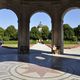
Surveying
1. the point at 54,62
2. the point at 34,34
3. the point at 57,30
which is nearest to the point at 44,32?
the point at 34,34

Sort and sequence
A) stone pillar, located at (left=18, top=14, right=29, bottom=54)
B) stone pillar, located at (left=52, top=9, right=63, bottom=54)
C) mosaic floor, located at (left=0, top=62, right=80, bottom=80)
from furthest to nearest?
stone pillar, located at (left=18, top=14, right=29, bottom=54) < stone pillar, located at (left=52, top=9, right=63, bottom=54) < mosaic floor, located at (left=0, top=62, right=80, bottom=80)

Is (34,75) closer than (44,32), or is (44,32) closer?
(34,75)

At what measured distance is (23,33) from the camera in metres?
25.5

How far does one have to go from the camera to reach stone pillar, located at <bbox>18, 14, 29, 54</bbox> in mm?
25531

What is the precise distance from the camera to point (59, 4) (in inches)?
987

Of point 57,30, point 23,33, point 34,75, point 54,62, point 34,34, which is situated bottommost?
point 34,75

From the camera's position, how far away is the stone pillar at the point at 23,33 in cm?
2553

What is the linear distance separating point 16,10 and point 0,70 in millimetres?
12938

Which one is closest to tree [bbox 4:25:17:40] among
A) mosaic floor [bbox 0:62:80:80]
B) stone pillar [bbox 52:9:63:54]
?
stone pillar [bbox 52:9:63:54]

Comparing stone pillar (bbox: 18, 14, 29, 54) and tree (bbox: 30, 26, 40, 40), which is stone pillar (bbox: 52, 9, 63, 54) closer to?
stone pillar (bbox: 18, 14, 29, 54)

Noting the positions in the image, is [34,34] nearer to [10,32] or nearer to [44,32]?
[44,32]

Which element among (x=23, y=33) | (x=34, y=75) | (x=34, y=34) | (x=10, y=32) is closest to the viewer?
(x=34, y=75)

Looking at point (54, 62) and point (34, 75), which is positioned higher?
point (54, 62)

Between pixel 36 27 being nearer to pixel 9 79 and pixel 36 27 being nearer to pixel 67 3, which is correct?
pixel 67 3
